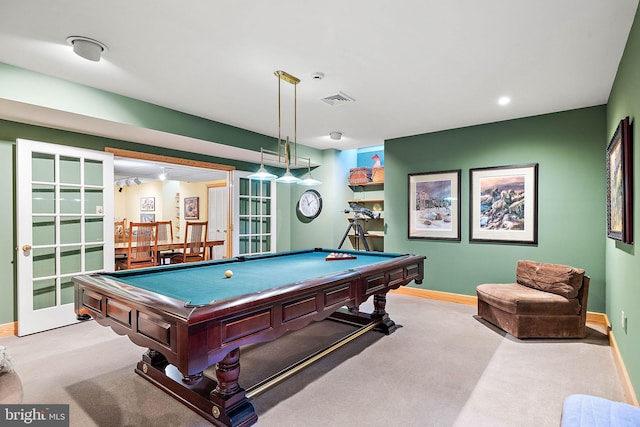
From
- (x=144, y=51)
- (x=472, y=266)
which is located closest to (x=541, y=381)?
(x=472, y=266)

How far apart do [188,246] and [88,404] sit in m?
3.76

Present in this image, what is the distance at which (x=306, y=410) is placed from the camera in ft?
6.75

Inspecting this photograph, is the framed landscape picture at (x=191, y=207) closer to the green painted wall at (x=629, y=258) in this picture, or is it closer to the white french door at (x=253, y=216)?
the white french door at (x=253, y=216)

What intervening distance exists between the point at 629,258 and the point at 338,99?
2.68 m

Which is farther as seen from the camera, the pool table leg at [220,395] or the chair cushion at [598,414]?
the pool table leg at [220,395]

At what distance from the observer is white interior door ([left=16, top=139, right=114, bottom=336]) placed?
10.9 feet

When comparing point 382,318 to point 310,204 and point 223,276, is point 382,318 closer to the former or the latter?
point 223,276

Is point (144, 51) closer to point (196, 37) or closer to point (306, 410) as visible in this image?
point (196, 37)

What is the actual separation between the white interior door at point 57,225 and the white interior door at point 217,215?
3.87 metres

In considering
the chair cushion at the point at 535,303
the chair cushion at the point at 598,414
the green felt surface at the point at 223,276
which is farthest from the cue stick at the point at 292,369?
the chair cushion at the point at 598,414

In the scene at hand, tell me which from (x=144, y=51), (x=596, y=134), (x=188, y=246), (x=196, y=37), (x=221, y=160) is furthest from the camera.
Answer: (x=188, y=246)

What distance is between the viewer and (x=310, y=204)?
20.2 feet

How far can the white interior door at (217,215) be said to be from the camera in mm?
7895

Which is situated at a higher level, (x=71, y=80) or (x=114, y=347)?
(x=71, y=80)
